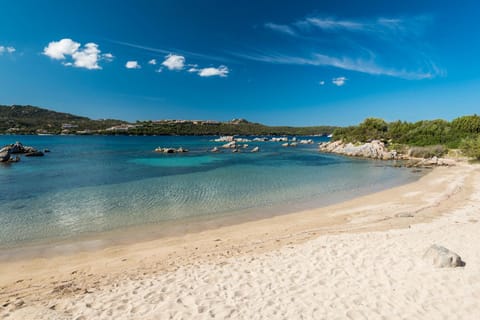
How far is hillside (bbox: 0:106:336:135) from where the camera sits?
12731cm

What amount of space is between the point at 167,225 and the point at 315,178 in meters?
16.8

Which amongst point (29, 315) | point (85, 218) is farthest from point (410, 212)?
point (85, 218)

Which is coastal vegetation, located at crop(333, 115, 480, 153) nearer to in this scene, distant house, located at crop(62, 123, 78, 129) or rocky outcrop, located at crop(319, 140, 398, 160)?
rocky outcrop, located at crop(319, 140, 398, 160)

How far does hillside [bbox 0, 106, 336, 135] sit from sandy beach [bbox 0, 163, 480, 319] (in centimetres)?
14261

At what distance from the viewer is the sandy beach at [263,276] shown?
5.42 metres

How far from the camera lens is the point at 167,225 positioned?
12.3 metres

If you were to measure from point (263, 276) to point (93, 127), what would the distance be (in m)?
164

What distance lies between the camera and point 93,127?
148125 mm

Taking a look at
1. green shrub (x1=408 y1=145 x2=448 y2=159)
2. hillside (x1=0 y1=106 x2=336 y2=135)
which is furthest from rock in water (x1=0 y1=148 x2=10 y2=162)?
hillside (x1=0 y1=106 x2=336 y2=135)

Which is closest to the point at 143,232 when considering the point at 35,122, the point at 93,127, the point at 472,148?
the point at 472,148

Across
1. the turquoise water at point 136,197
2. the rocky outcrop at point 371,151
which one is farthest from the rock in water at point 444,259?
the rocky outcrop at point 371,151

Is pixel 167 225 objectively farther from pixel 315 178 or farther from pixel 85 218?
pixel 315 178

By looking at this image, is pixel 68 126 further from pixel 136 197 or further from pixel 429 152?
pixel 429 152

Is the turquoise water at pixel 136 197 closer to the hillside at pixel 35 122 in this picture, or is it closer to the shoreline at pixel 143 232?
the shoreline at pixel 143 232
